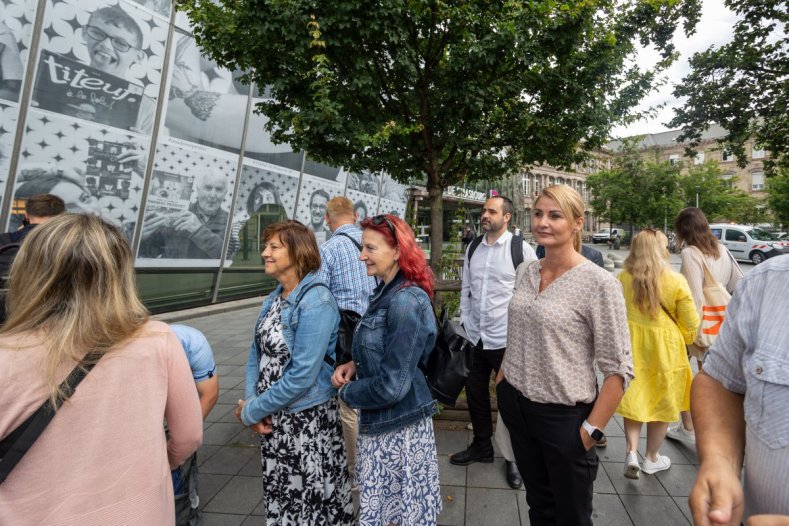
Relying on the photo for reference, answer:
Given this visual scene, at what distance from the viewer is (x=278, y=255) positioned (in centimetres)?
232

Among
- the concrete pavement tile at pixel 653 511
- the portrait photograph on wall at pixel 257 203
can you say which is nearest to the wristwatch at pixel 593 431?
the concrete pavement tile at pixel 653 511

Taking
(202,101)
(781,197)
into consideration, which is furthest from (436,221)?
(781,197)

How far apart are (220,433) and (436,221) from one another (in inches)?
124

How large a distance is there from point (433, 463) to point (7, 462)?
5.51 feet

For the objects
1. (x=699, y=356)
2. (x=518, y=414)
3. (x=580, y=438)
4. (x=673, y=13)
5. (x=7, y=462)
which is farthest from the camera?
(x=673, y=13)

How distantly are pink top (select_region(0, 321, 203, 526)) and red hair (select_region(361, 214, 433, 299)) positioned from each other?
1.07m

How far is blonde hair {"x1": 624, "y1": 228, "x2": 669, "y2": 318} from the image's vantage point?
3207 millimetres

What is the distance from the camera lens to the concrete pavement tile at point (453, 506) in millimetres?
2766

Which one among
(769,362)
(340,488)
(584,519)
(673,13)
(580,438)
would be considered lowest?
(340,488)

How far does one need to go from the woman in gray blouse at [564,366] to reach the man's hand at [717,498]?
0.89 metres

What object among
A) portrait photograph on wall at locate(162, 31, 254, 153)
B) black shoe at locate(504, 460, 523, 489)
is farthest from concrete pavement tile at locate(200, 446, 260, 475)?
portrait photograph on wall at locate(162, 31, 254, 153)

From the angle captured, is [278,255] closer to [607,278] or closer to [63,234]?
[63,234]

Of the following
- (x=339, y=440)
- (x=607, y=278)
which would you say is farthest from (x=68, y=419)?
(x=607, y=278)

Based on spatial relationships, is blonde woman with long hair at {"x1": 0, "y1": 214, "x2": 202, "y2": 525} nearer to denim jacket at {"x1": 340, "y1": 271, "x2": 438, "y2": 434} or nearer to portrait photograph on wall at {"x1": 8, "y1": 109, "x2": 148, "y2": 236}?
denim jacket at {"x1": 340, "y1": 271, "x2": 438, "y2": 434}
